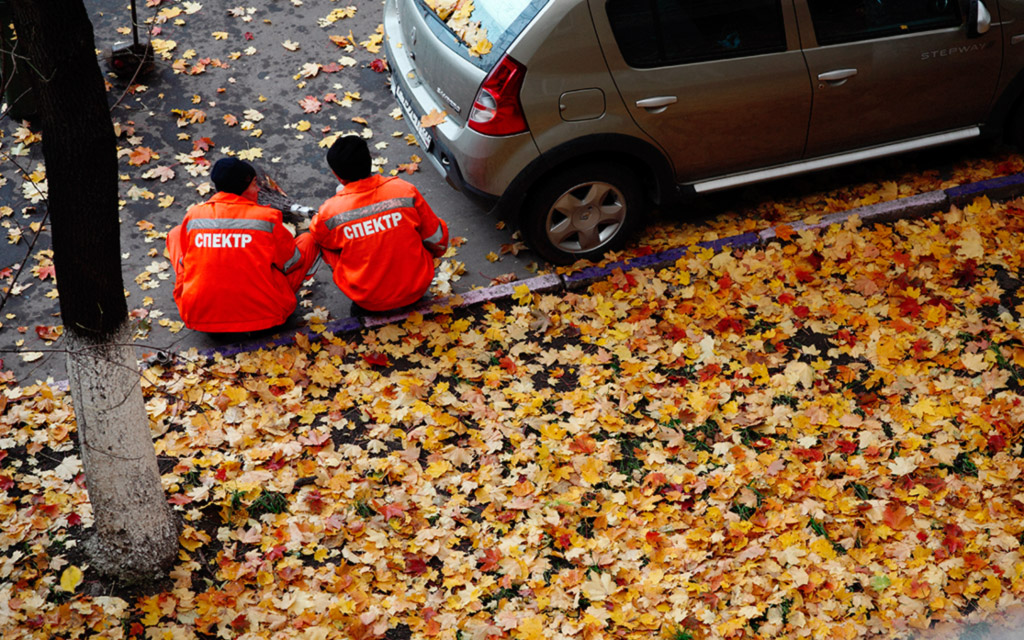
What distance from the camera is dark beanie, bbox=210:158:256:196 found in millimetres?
5293

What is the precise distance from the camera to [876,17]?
5.79m

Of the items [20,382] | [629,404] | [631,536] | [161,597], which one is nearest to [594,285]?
[629,404]

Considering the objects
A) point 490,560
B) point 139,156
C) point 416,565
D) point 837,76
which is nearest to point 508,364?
point 490,560

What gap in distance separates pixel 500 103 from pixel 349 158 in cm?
100

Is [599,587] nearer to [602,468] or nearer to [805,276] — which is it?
[602,468]

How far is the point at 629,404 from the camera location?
5109 mm

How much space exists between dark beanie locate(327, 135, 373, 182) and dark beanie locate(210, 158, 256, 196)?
1.68 ft

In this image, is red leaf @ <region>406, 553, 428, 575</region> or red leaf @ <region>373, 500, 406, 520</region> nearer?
red leaf @ <region>406, 553, 428, 575</region>

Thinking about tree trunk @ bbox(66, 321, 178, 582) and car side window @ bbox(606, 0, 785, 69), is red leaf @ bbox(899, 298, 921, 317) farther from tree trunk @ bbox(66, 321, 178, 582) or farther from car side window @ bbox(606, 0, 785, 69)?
tree trunk @ bbox(66, 321, 178, 582)

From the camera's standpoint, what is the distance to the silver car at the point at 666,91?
17.6 ft

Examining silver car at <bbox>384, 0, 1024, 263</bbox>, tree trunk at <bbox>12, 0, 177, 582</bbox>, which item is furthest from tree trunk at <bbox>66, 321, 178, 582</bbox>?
silver car at <bbox>384, 0, 1024, 263</bbox>

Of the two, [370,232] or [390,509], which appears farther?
[370,232]

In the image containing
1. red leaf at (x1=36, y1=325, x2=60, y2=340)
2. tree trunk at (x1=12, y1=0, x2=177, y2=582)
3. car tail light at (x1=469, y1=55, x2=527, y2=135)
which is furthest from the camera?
red leaf at (x1=36, y1=325, x2=60, y2=340)

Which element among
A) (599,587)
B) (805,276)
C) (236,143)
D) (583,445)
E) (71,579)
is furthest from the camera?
(236,143)
